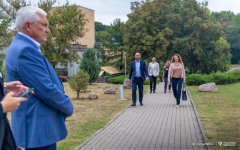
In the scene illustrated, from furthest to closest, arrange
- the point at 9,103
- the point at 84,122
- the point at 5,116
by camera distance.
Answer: the point at 84,122, the point at 5,116, the point at 9,103

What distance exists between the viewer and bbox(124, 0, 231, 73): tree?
36719mm

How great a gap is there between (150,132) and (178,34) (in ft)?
110

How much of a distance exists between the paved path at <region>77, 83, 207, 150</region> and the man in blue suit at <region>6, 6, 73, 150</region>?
309 cm

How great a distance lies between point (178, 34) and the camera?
39.5 metres

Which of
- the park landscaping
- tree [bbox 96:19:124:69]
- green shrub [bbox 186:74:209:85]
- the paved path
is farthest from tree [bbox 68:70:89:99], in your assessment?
tree [bbox 96:19:124:69]

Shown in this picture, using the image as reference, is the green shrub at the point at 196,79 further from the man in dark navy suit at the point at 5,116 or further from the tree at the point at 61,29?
the man in dark navy suit at the point at 5,116

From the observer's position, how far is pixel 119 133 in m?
7.32

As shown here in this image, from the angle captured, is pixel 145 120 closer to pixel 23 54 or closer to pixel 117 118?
pixel 117 118

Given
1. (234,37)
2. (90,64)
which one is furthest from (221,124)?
(234,37)

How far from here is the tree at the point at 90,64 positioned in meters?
29.1

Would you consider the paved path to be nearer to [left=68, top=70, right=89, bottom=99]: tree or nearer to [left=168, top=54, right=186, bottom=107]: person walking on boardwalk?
[left=168, top=54, right=186, bottom=107]: person walking on boardwalk

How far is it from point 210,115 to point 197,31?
2849cm

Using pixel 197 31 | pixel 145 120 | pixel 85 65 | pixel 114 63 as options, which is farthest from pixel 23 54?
pixel 114 63

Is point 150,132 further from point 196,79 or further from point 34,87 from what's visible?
point 196,79
